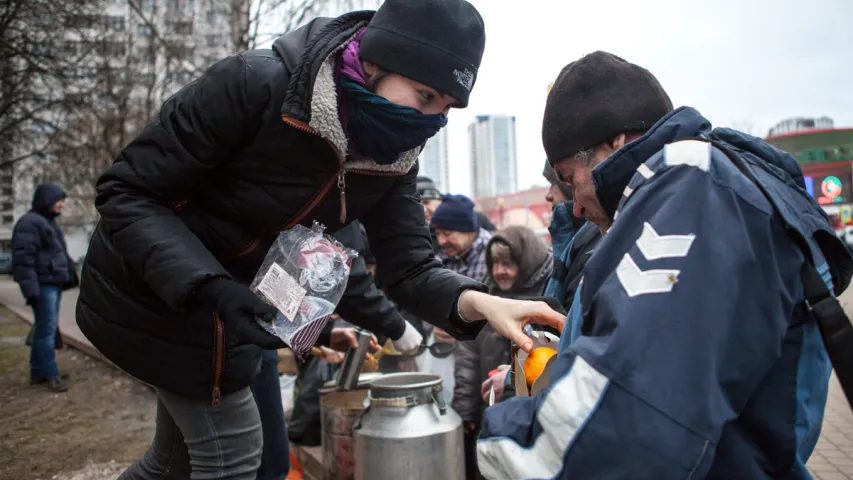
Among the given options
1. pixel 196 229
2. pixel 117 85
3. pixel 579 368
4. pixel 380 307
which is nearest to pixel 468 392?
pixel 380 307

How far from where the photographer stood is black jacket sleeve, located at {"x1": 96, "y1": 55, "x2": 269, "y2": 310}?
1758 mm

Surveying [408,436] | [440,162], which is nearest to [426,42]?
[408,436]

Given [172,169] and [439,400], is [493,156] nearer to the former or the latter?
[439,400]

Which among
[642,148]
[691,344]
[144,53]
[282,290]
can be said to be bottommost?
[282,290]

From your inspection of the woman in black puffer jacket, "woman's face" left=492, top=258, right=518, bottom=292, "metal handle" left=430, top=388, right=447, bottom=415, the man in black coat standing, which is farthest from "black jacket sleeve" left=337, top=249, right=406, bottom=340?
the man in black coat standing

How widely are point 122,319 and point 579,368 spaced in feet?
4.80

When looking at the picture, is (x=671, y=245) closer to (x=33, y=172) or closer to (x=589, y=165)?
(x=589, y=165)

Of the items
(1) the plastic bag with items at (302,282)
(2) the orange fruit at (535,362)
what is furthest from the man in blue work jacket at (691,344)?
(1) the plastic bag with items at (302,282)

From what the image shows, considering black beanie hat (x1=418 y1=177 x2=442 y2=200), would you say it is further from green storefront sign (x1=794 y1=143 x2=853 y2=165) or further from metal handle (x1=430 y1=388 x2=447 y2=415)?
green storefront sign (x1=794 y1=143 x2=853 y2=165)

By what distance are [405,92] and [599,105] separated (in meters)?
0.56

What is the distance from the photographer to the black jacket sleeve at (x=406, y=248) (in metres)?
2.36

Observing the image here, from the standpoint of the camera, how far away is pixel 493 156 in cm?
4828

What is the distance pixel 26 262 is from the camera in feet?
21.0

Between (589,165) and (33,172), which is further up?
(589,165)
